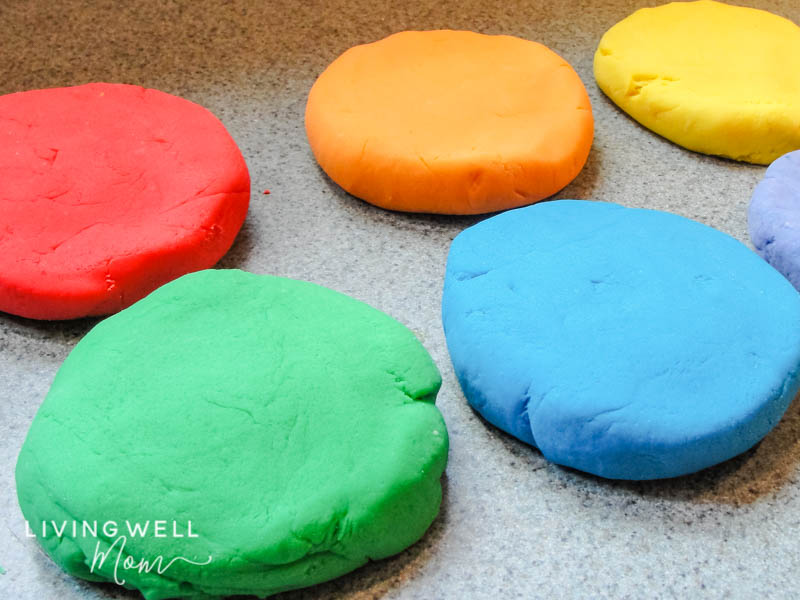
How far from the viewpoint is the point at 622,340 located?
1132mm

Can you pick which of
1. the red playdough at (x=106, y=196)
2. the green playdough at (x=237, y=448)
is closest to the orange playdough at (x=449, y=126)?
the red playdough at (x=106, y=196)

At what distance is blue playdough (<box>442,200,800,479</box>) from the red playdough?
1.38ft

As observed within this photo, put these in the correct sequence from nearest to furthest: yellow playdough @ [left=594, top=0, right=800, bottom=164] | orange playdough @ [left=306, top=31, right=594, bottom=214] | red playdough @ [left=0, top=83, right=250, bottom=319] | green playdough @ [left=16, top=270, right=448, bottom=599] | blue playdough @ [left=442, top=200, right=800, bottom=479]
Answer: green playdough @ [left=16, top=270, right=448, bottom=599] < blue playdough @ [left=442, top=200, right=800, bottom=479] < red playdough @ [left=0, top=83, right=250, bottom=319] < orange playdough @ [left=306, top=31, right=594, bottom=214] < yellow playdough @ [left=594, top=0, right=800, bottom=164]

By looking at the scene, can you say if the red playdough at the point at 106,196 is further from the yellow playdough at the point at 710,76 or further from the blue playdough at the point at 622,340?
the yellow playdough at the point at 710,76

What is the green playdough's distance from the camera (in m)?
0.94

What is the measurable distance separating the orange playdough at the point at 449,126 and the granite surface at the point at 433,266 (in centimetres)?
9

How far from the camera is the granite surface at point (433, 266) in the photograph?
3.42 feet

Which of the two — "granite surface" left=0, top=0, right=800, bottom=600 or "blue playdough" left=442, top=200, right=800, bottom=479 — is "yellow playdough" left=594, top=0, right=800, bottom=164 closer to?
"granite surface" left=0, top=0, right=800, bottom=600

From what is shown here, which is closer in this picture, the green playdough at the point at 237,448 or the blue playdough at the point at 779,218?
the green playdough at the point at 237,448

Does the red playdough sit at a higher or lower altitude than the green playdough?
higher

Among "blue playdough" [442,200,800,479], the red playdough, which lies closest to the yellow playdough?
"blue playdough" [442,200,800,479]

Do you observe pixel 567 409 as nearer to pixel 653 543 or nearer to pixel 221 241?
pixel 653 543

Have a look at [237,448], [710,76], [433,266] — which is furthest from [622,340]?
[710,76]

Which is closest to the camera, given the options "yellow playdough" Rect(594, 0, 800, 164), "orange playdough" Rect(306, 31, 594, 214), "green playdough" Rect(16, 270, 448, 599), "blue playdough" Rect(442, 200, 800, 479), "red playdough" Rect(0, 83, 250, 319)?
"green playdough" Rect(16, 270, 448, 599)
